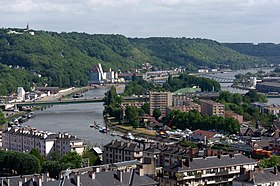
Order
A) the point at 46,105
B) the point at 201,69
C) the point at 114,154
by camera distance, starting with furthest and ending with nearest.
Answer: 1. the point at 201,69
2. the point at 46,105
3. the point at 114,154

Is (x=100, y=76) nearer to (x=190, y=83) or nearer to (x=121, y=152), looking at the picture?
(x=190, y=83)

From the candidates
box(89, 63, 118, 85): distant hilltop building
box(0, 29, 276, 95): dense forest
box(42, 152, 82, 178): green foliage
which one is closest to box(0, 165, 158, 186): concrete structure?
box(42, 152, 82, 178): green foliage

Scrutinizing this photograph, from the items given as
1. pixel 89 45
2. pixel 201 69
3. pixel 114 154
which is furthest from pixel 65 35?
pixel 114 154

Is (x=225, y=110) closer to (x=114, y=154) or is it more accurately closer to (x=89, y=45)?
(x=114, y=154)

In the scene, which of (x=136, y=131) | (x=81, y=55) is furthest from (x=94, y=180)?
(x=81, y=55)

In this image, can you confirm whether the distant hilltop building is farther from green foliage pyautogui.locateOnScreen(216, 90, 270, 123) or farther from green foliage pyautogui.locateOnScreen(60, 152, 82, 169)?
green foliage pyautogui.locateOnScreen(60, 152, 82, 169)
